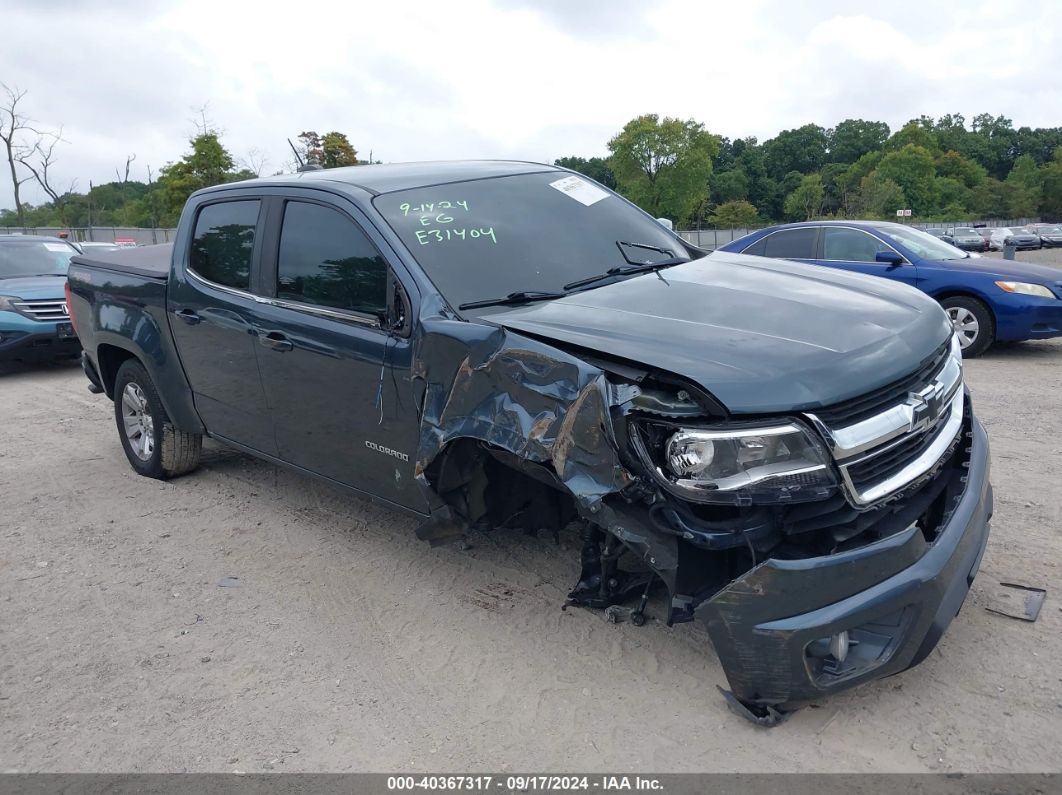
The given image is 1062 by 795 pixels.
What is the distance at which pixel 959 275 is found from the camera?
845 centimetres

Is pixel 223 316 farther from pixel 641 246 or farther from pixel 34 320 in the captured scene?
pixel 34 320

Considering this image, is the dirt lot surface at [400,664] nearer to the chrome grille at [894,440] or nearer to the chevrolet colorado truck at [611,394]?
the chevrolet colorado truck at [611,394]

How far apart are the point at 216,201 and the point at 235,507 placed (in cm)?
183

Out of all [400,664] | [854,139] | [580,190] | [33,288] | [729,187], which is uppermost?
Result: [854,139]

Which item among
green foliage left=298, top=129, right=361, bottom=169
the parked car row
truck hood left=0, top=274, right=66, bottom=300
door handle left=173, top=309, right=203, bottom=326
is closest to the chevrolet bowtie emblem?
door handle left=173, top=309, right=203, bottom=326

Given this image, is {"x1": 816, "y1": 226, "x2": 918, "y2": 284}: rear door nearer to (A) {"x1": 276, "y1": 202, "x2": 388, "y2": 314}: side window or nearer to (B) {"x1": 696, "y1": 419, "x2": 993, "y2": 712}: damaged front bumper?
(A) {"x1": 276, "y1": 202, "x2": 388, "y2": 314}: side window

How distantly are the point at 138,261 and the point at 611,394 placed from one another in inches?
166

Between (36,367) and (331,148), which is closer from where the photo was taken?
(36,367)

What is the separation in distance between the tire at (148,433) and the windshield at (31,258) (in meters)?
6.28

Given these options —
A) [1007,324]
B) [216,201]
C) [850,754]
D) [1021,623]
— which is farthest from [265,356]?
[1007,324]

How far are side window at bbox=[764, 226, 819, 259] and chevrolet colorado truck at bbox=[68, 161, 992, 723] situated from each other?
5.34 meters

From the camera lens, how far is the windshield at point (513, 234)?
3629 mm

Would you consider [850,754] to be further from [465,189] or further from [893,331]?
[465,189]

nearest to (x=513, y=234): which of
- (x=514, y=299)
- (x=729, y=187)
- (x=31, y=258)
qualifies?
(x=514, y=299)
